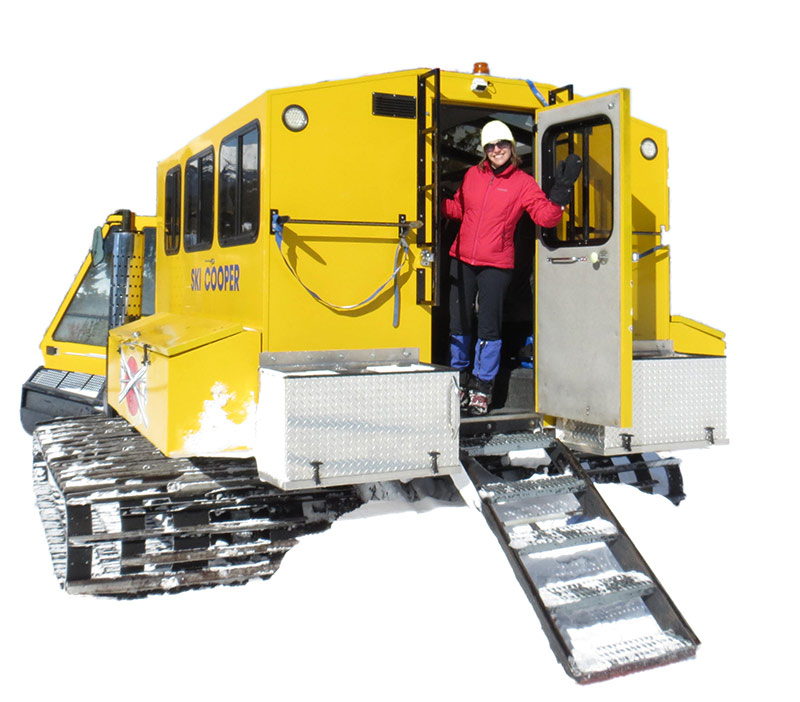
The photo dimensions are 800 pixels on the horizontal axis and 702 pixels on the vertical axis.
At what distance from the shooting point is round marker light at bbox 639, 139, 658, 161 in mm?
5945

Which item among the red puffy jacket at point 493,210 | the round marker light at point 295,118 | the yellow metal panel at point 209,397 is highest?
the round marker light at point 295,118

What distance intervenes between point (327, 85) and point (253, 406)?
1.87 m

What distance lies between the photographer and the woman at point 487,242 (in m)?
5.30

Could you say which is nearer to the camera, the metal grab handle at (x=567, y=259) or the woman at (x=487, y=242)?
the metal grab handle at (x=567, y=259)

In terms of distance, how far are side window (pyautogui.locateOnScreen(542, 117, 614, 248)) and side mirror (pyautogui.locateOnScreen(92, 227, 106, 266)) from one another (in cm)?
478

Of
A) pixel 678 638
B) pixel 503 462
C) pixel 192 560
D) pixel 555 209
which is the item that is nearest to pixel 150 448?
pixel 192 560

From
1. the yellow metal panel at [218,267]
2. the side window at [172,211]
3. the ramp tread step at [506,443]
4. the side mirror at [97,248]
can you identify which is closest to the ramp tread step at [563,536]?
the ramp tread step at [506,443]

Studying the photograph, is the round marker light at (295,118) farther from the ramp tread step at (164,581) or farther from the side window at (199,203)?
the ramp tread step at (164,581)

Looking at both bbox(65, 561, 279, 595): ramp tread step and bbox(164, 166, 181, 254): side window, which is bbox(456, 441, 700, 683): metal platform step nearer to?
bbox(65, 561, 279, 595): ramp tread step

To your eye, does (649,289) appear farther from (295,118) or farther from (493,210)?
(295,118)

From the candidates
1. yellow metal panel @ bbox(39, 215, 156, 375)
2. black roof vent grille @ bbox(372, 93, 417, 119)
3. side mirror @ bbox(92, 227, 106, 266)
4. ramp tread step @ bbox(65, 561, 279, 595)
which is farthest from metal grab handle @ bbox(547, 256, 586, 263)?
side mirror @ bbox(92, 227, 106, 266)

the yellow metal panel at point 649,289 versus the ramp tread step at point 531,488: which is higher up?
the yellow metal panel at point 649,289

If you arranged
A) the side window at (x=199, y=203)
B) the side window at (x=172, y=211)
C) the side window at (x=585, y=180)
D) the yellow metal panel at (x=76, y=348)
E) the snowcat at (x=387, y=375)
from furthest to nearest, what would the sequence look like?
the yellow metal panel at (x=76, y=348), the side window at (x=172, y=211), the side window at (x=199, y=203), the side window at (x=585, y=180), the snowcat at (x=387, y=375)

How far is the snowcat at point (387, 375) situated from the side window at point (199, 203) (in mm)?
169
